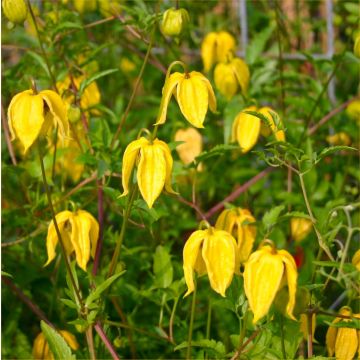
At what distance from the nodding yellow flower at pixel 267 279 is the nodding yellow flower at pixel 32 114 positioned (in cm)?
36

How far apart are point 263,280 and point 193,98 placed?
0.30m

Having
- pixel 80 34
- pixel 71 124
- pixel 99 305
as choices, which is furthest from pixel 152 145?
pixel 80 34

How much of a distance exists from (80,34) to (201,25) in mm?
876

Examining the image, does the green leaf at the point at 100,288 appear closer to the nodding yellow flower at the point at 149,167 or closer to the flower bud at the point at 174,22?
the nodding yellow flower at the point at 149,167

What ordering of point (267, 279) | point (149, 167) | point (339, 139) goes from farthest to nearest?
point (339, 139) < point (149, 167) < point (267, 279)

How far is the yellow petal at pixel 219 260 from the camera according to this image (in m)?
1.27

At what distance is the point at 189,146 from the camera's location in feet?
6.92

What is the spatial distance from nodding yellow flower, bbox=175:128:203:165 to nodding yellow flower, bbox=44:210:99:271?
0.61m

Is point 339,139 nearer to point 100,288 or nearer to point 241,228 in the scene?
point 241,228

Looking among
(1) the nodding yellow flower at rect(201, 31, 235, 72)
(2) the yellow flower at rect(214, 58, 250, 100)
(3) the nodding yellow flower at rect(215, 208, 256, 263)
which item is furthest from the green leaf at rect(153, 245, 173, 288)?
(1) the nodding yellow flower at rect(201, 31, 235, 72)

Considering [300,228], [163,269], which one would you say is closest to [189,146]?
[300,228]

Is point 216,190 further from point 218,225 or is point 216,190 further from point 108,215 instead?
point 218,225

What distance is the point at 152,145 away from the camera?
132 centimetres

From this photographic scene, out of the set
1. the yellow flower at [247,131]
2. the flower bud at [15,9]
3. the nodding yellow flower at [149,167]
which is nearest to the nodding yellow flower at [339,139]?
the yellow flower at [247,131]
